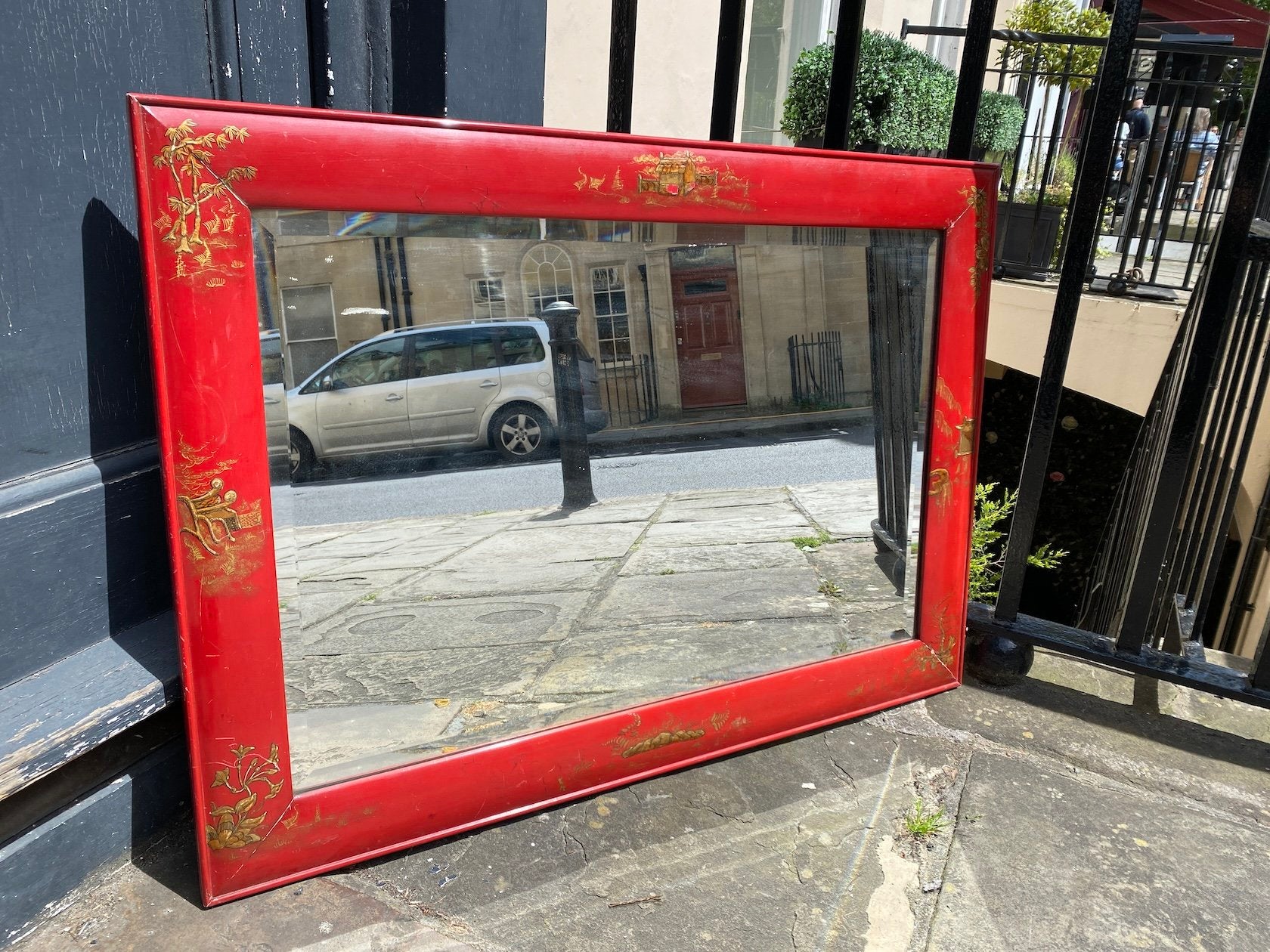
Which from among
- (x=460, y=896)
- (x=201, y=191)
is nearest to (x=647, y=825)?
(x=460, y=896)

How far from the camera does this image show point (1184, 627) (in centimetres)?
242

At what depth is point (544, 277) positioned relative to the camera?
1522mm

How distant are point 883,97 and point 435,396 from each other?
221 inches

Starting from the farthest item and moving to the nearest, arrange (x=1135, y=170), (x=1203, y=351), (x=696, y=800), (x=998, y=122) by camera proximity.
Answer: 1. (x=998, y=122)
2. (x=1135, y=170)
3. (x=1203, y=351)
4. (x=696, y=800)

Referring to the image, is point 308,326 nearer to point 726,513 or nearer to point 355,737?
point 355,737

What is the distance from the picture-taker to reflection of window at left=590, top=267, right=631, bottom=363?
1587 millimetres

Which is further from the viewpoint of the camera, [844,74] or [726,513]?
[844,74]

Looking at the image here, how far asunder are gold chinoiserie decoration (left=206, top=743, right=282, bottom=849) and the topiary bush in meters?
5.70

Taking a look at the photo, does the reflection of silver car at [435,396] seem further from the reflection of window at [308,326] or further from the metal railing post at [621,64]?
the metal railing post at [621,64]

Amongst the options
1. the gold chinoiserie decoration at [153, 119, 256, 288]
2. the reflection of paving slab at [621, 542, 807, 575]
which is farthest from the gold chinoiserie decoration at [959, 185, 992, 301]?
the gold chinoiserie decoration at [153, 119, 256, 288]

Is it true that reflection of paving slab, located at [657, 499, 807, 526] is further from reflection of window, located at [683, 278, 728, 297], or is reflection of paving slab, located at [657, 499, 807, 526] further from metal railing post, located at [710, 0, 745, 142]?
metal railing post, located at [710, 0, 745, 142]

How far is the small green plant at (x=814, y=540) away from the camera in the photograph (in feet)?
6.42

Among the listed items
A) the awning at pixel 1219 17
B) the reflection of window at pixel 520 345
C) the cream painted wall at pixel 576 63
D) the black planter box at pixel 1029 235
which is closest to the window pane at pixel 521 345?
the reflection of window at pixel 520 345

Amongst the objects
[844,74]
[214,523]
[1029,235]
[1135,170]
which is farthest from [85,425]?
[1029,235]
